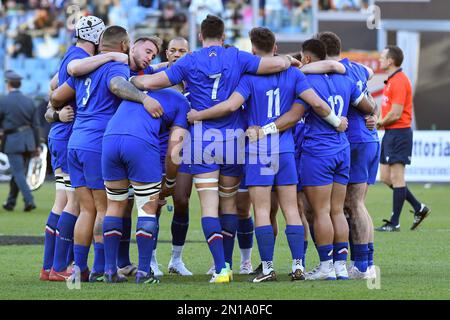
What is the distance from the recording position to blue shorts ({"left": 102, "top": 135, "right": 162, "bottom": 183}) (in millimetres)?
9438

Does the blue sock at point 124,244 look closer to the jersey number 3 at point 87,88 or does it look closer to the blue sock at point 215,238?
the blue sock at point 215,238

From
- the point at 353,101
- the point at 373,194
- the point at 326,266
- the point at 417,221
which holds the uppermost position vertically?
the point at 353,101

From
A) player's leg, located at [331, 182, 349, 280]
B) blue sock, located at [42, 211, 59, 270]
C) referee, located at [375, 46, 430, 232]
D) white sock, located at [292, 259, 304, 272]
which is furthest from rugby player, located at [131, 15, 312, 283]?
referee, located at [375, 46, 430, 232]

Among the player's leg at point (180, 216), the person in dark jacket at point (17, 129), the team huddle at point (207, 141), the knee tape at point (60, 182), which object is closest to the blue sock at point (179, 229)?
the player's leg at point (180, 216)

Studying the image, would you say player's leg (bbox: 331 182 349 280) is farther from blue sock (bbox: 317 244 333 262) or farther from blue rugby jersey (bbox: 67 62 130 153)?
blue rugby jersey (bbox: 67 62 130 153)

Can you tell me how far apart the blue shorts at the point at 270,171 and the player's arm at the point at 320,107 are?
0.47m

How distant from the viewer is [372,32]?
103ft

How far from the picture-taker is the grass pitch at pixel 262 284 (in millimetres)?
8938

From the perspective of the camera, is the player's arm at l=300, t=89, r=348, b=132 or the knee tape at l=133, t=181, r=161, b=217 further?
the player's arm at l=300, t=89, r=348, b=132

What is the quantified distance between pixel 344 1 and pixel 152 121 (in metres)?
22.5

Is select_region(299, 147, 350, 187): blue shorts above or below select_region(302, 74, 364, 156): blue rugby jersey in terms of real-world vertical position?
below

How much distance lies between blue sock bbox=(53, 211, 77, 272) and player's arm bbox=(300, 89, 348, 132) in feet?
8.00
